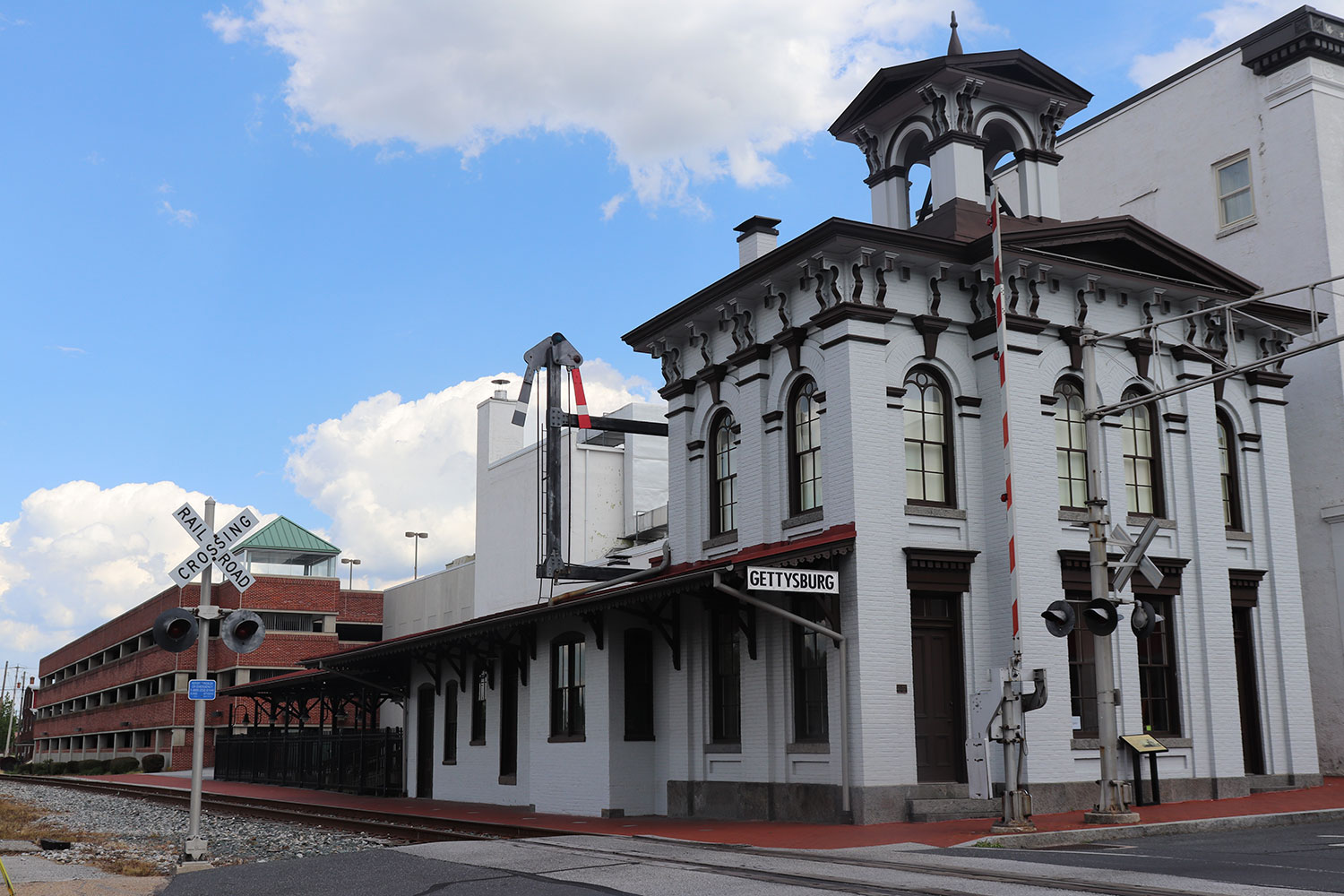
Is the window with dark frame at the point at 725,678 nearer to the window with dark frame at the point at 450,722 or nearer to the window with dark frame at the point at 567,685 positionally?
the window with dark frame at the point at 567,685

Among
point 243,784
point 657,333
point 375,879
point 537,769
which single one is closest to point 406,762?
point 537,769

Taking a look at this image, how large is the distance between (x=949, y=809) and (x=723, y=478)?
24.8 feet

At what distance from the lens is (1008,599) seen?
1969 cm

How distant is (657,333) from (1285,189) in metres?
13.8

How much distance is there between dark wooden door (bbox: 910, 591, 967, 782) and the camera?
19.4 metres

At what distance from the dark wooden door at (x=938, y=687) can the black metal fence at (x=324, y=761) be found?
58.9 ft

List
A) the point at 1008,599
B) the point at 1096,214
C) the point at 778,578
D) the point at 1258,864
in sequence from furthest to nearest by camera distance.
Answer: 1. the point at 1096,214
2. the point at 1008,599
3. the point at 778,578
4. the point at 1258,864

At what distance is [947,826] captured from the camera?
17.2 metres

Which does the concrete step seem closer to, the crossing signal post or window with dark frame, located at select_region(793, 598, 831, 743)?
window with dark frame, located at select_region(793, 598, 831, 743)

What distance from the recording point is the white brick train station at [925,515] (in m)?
19.5

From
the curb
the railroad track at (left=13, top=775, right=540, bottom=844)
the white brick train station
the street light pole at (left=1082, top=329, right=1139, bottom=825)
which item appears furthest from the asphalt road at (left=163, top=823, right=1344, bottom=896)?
the white brick train station

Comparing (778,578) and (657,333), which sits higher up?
(657,333)

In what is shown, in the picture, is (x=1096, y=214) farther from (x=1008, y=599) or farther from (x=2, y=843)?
(x=2, y=843)

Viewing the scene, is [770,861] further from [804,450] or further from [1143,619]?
[804,450]
